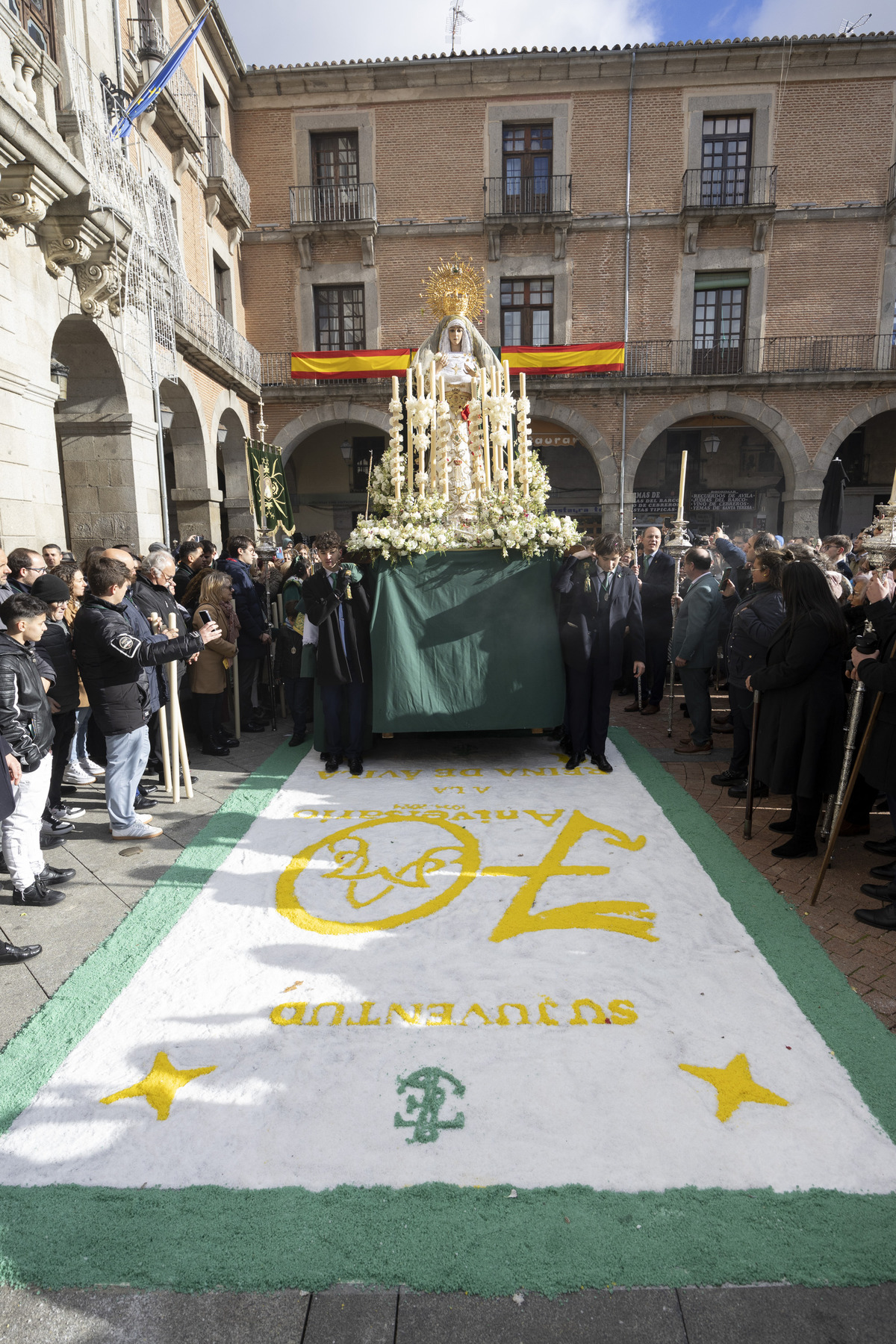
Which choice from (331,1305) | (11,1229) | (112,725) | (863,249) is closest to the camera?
(331,1305)

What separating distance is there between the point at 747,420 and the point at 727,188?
5.73m

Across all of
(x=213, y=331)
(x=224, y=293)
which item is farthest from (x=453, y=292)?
(x=224, y=293)

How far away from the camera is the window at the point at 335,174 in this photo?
63.4 ft

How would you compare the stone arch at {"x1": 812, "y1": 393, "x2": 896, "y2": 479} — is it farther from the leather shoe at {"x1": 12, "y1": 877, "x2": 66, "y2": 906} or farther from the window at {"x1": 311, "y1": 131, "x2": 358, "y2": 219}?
the leather shoe at {"x1": 12, "y1": 877, "x2": 66, "y2": 906}

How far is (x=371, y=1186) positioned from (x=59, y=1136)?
1096 mm

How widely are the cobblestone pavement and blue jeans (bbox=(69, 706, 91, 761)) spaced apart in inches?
187

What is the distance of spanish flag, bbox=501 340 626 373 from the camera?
18.4 m

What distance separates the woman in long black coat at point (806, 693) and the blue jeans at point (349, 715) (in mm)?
3054

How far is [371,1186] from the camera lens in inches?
92.7

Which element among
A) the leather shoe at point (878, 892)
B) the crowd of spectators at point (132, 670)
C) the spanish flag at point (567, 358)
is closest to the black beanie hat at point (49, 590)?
the crowd of spectators at point (132, 670)

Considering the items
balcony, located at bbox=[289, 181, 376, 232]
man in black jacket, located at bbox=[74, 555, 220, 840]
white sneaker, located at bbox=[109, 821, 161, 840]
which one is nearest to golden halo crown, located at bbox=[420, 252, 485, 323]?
man in black jacket, located at bbox=[74, 555, 220, 840]

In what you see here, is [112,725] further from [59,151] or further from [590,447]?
[590,447]

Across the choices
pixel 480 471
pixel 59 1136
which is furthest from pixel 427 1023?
pixel 480 471

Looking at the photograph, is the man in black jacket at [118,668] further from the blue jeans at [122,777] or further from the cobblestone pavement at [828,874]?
the cobblestone pavement at [828,874]
